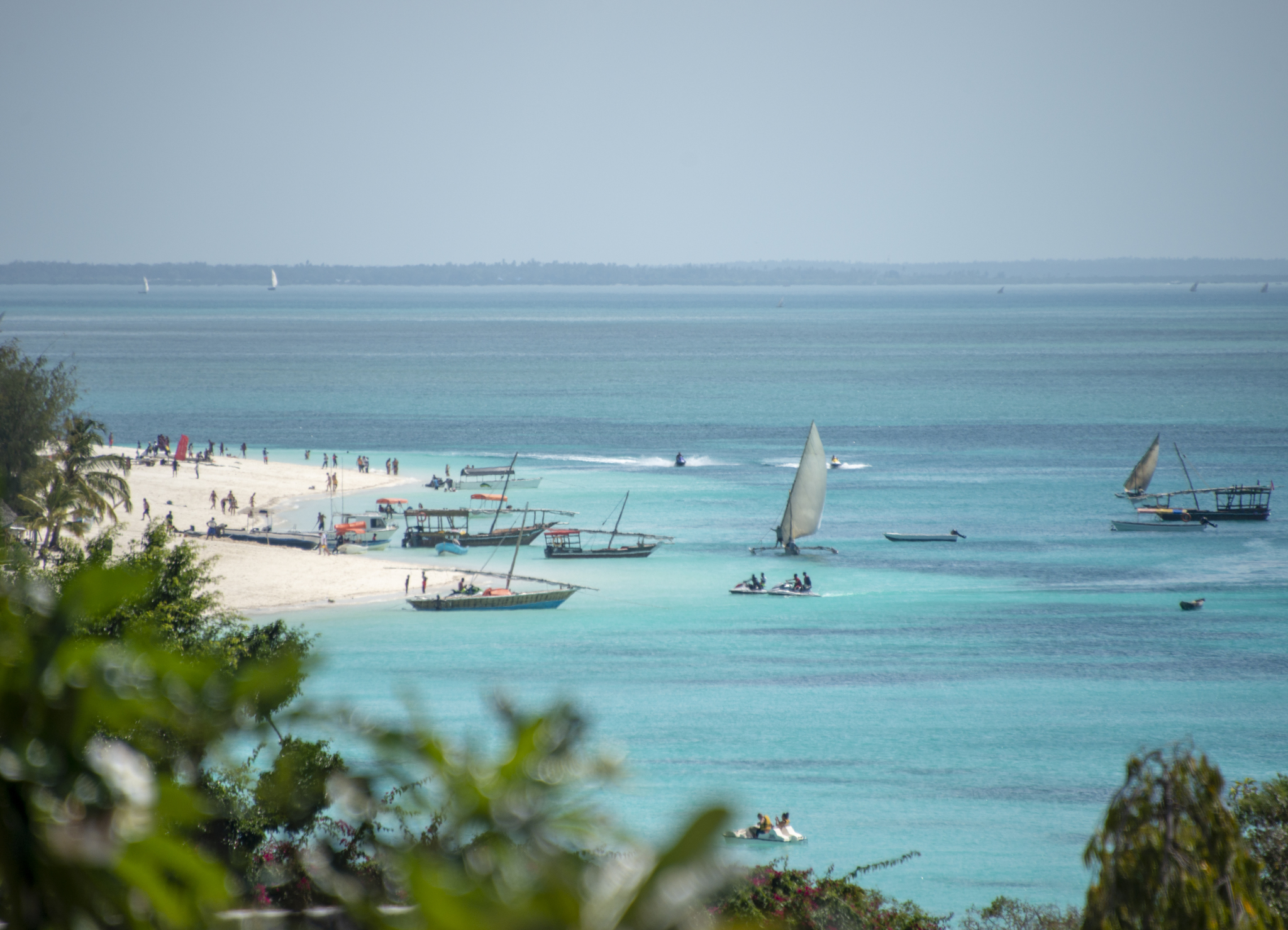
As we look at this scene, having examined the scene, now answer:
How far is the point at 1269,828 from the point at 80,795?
1597 centimetres

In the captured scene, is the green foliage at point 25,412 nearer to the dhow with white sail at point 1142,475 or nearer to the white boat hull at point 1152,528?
the white boat hull at point 1152,528

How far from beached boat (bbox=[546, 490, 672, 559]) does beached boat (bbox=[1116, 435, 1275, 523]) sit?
98.6 feet

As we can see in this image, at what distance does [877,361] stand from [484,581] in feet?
460

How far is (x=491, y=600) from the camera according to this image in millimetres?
52906

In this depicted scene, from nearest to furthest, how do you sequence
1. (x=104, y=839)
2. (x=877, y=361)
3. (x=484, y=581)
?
1. (x=104, y=839)
2. (x=484, y=581)
3. (x=877, y=361)

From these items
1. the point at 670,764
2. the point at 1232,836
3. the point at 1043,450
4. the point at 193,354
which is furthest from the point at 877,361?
the point at 1232,836

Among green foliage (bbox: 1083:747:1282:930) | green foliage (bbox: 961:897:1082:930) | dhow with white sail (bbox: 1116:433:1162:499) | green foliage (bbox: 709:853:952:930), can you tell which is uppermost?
dhow with white sail (bbox: 1116:433:1162:499)

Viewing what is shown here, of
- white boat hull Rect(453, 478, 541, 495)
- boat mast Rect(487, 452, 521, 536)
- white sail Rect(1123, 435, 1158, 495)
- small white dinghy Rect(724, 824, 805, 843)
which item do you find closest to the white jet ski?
boat mast Rect(487, 452, 521, 536)

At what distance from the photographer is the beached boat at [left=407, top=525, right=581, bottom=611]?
52312 millimetres

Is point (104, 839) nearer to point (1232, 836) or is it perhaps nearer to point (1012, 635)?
point (1232, 836)

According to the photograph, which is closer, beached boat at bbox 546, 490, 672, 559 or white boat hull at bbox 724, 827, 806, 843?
white boat hull at bbox 724, 827, 806, 843

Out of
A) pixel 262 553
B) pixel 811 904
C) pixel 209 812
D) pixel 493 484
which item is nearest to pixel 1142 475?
pixel 493 484

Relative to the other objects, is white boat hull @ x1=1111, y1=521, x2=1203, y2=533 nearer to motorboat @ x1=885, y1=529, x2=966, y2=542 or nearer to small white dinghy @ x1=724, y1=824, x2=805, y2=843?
motorboat @ x1=885, y1=529, x2=966, y2=542

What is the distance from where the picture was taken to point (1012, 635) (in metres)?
48.5
